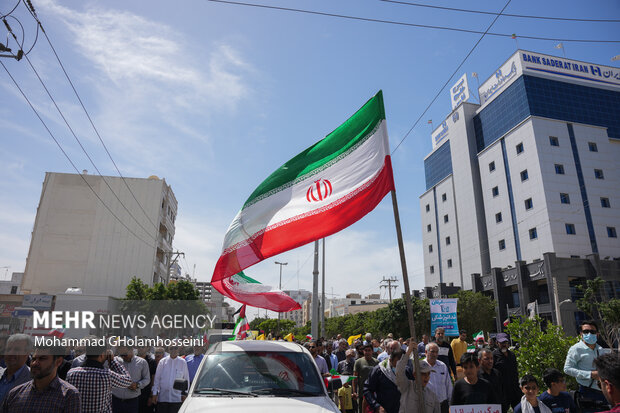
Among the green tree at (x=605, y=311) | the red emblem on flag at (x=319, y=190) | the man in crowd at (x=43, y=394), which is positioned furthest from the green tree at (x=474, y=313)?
the man in crowd at (x=43, y=394)

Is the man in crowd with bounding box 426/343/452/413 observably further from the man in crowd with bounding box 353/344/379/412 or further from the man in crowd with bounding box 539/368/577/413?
the man in crowd with bounding box 353/344/379/412

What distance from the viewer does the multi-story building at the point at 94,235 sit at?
45844 mm

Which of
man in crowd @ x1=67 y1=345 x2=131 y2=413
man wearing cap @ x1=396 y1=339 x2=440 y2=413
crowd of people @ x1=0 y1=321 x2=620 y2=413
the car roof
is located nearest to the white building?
crowd of people @ x1=0 y1=321 x2=620 y2=413

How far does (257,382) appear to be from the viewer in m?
4.63

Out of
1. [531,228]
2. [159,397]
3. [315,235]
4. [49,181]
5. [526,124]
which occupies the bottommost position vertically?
[159,397]

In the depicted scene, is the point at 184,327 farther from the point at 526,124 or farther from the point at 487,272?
the point at 526,124

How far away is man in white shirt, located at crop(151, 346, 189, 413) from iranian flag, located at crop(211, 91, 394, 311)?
2259 millimetres

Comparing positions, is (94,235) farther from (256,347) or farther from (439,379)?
(439,379)

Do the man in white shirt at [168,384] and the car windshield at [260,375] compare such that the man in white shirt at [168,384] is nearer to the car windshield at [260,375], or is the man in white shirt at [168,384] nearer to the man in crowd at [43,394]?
the car windshield at [260,375]

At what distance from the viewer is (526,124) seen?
161ft

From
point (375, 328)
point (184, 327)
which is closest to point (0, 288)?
point (184, 327)

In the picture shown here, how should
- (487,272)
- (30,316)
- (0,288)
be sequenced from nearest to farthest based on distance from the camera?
(30,316) < (487,272) < (0,288)

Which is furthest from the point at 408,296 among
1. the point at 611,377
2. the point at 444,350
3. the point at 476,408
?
the point at 444,350

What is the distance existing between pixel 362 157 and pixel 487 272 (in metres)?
54.5
